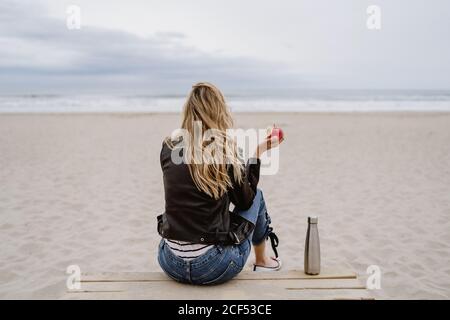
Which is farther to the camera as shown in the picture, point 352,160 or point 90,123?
point 90,123

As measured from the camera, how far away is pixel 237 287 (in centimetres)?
277

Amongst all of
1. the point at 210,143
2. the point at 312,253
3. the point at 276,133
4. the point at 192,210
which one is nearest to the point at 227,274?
the point at 192,210

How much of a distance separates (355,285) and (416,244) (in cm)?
254

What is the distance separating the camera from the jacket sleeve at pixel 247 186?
2.79 metres

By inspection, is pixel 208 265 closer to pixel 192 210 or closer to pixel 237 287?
pixel 237 287

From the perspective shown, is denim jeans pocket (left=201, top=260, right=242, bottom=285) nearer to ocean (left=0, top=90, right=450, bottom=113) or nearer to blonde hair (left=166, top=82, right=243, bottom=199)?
blonde hair (left=166, top=82, right=243, bottom=199)

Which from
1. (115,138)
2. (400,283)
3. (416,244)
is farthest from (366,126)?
(400,283)

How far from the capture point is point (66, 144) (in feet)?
41.3

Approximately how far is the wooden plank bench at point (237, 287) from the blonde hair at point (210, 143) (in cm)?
57

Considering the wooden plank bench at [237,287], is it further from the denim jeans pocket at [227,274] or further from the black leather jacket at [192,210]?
the black leather jacket at [192,210]

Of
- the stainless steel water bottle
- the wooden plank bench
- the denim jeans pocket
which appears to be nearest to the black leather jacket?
the denim jeans pocket

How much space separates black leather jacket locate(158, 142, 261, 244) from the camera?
2.68 m

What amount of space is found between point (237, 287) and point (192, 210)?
541mm
